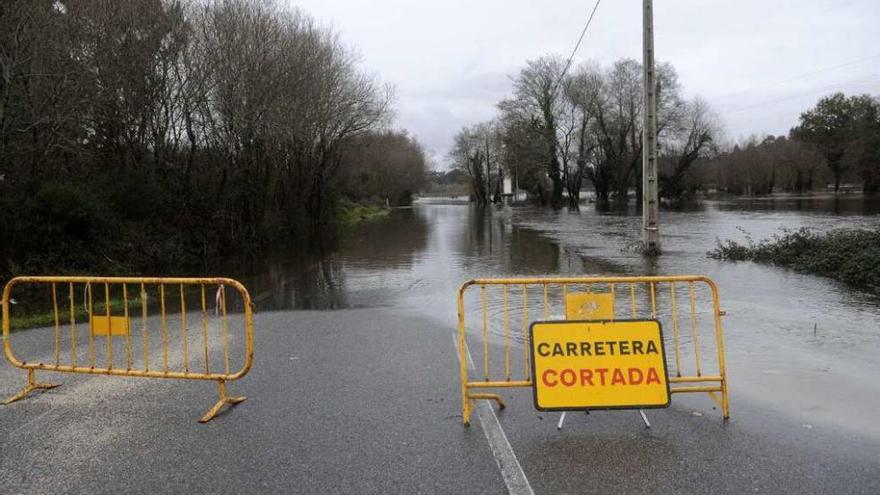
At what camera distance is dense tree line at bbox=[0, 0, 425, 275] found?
14.9 metres

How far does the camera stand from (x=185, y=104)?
21391 millimetres

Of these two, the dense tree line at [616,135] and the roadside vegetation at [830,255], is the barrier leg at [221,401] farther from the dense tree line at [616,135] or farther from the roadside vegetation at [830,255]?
the dense tree line at [616,135]

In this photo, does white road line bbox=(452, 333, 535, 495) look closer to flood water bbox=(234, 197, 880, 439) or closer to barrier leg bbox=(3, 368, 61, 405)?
flood water bbox=(234, 197, 880, 439)

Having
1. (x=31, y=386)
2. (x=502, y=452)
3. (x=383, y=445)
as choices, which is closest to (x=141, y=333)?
(x=31, y=386)

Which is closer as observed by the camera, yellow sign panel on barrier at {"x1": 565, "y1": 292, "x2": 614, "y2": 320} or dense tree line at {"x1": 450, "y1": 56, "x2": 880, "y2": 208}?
yellow sign panel on barrier at {"x1": 565, "y1": 292, "x2": 614, "y2": 320}

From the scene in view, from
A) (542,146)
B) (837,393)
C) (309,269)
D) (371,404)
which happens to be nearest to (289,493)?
(371,404)

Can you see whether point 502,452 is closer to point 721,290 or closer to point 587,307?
point 587,307

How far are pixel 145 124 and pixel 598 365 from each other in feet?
61.7

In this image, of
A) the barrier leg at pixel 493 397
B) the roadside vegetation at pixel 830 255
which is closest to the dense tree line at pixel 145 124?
the barrier leg at pixel 493 397

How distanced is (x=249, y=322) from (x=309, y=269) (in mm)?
11880

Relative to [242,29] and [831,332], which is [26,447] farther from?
[242,29]

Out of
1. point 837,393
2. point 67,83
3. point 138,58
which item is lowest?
point 837,393

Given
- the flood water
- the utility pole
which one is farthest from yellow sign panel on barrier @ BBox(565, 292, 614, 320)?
the utility pole

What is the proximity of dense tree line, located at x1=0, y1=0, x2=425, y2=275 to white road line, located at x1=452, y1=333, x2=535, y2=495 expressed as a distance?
12694mm
